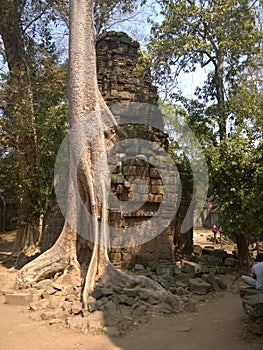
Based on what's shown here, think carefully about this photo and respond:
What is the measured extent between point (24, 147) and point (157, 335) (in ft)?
23.4

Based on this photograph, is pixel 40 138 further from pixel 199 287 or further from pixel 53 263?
pixel 199 287

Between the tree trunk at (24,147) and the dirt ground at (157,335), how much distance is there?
4.80m

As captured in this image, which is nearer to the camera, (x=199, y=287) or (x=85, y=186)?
(x=199, y=287)

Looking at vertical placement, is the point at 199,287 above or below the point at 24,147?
below

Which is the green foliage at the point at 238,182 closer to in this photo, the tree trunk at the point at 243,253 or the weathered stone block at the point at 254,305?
the tree trunk at the point at 243,253

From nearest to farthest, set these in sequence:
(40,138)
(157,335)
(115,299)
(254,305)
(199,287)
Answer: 1. (254,305)
2. (157,335)
3. (115,299)
4. (199,287)
5. (40,138)

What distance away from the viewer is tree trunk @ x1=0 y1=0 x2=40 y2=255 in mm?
10148

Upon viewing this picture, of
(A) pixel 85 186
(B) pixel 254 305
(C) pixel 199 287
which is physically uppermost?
(A) pixel 85 186

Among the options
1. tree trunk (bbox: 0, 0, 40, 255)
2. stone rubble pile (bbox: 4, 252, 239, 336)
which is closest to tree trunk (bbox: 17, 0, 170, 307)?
stone rubble pile (bbox: 4, 252, 239, 336)

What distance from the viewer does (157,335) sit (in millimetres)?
4949

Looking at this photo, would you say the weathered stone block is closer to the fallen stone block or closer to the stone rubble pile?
the stone rubble pile

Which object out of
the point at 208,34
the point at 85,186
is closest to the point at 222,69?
the point at 208,34

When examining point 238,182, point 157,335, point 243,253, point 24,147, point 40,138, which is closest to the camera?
point 157,335

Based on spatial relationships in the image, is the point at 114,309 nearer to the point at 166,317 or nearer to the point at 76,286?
the point at 166,317
